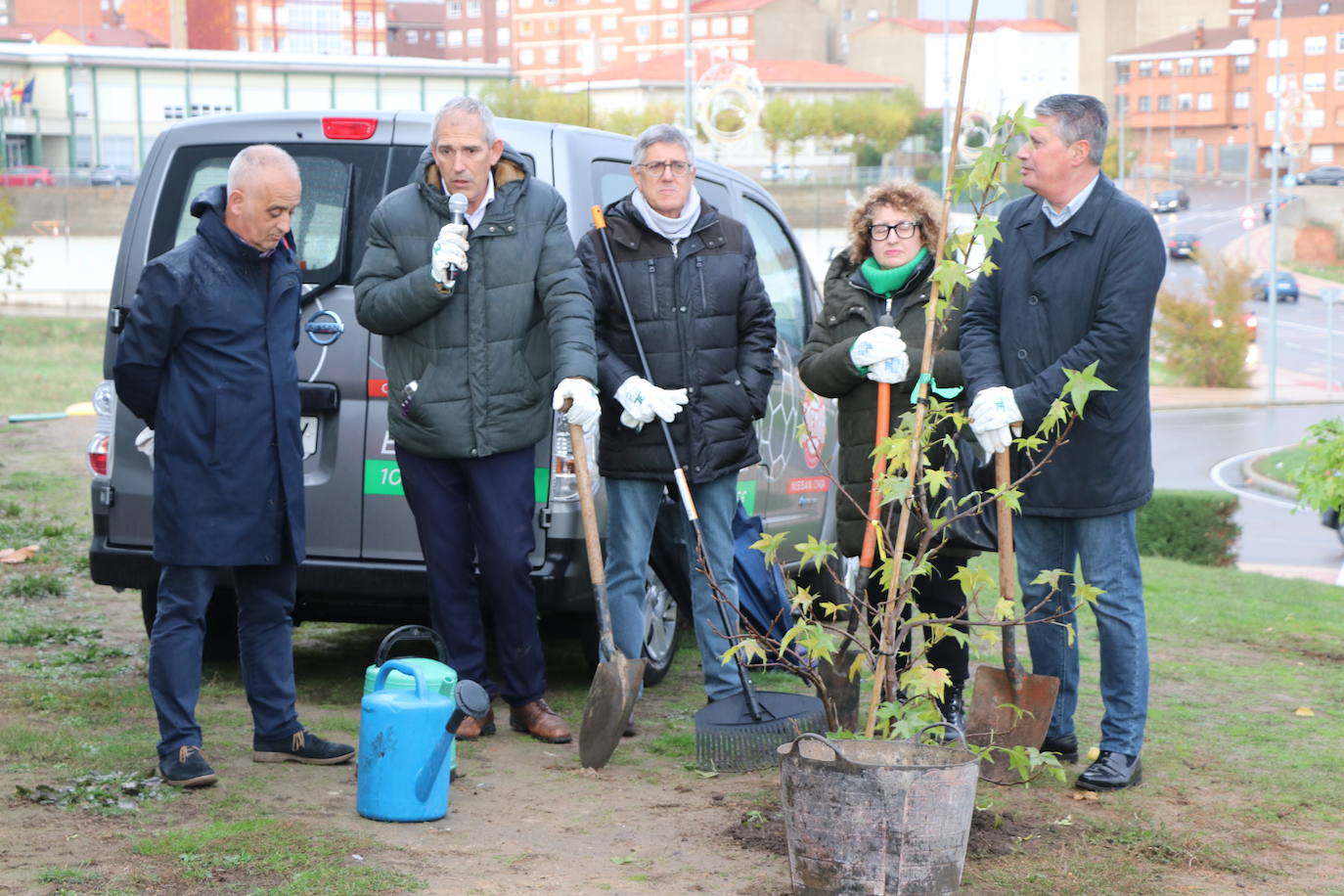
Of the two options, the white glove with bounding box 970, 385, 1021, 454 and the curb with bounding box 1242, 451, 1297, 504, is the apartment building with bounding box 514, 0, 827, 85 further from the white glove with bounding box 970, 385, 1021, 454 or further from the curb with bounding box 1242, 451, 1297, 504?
the white glove with bounding box 970, 385, 1021, 454

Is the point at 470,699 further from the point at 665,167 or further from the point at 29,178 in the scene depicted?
the point at 29,178

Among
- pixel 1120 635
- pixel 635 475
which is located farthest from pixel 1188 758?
pixel 635 475

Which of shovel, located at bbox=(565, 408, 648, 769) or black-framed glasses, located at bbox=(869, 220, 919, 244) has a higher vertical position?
black-framed glasses, located at bbox=(869, 220, 919, 244)

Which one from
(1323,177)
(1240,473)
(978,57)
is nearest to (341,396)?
(1240,473)

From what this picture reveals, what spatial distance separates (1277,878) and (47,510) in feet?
29.0

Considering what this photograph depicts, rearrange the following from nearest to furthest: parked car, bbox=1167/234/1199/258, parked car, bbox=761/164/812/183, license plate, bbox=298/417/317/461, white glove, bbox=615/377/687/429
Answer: white glove, bbox=615/377/687/429, license plate, bbox=298/417/317/461, parked car, bbox=1167/234/1199/258, parked car, bbox=761/164/812/183

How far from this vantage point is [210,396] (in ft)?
15.6

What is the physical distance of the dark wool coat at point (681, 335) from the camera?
5430 mm

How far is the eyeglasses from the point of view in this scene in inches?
210

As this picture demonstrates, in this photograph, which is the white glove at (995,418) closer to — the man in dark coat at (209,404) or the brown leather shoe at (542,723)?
the brown leather shoe at (542,723)

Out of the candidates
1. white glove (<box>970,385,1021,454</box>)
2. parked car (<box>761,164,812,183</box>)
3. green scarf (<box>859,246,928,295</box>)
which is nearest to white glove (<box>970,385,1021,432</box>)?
white glove (<box>970,385,1021,454</box>)

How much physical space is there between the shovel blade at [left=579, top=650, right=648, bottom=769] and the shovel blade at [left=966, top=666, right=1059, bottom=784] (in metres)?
1.06

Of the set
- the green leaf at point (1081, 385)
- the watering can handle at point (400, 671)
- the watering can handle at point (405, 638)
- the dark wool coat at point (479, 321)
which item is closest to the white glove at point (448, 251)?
the dark wool coat at point (479, 321)

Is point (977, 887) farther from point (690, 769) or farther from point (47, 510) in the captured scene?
point (47, 510)
